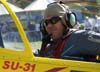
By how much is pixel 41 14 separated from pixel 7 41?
72 cm

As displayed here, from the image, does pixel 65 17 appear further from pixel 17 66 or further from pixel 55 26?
pixel 17 66

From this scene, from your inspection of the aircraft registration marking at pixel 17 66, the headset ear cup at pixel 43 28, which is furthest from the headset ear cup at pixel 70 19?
the aircraft registration marking at pixel 17 66

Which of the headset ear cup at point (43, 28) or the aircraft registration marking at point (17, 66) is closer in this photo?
the aircraft registration marking at point (17, 66)

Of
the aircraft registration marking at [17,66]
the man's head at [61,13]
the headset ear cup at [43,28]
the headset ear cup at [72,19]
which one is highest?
the man's head at [61,13]

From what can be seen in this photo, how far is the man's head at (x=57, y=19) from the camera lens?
3.67 meters

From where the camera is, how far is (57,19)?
12.0ft

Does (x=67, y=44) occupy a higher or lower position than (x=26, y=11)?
lower

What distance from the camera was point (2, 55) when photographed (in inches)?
128

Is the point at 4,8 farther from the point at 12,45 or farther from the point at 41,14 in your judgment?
the point at 41,14

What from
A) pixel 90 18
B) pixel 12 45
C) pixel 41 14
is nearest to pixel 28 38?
pixel 12 45

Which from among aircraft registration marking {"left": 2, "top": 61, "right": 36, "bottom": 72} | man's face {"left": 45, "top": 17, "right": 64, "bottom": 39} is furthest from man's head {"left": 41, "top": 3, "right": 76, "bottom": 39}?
aircraft registration marking {"left": 2, "top": 61, "right": 36, "bottom": 72}

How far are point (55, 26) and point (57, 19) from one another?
79 mm

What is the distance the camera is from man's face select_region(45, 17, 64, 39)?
3.67 metres

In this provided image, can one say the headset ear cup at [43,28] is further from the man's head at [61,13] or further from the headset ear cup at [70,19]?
the headset ear cup at [70,19]
